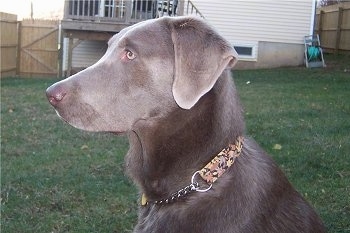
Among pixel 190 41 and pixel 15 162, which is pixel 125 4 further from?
pixel 190 41

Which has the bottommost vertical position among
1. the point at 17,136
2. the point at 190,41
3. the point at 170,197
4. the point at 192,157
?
the point at 17,136

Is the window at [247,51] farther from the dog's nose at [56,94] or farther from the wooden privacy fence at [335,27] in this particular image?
the dog's nose at [56,94]

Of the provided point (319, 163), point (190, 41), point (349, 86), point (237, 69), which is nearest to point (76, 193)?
point (319, 163)

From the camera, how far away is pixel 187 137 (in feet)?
8.91

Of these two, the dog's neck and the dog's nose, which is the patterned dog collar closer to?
the dog's neck

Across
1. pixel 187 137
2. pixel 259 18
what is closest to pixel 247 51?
pixel 259 18

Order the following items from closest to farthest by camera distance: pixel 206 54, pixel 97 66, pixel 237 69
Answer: pixel 206 54, pixel 97 66, pixel 237 69

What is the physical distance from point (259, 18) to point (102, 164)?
15280 millimetres

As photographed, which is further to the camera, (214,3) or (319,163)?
(214,3)

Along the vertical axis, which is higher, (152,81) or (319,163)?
(152,81)

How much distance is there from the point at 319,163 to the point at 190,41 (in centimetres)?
386

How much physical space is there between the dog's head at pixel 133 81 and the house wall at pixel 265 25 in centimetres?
1784

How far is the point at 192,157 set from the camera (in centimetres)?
270

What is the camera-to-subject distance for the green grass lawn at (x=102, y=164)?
4863 mm
